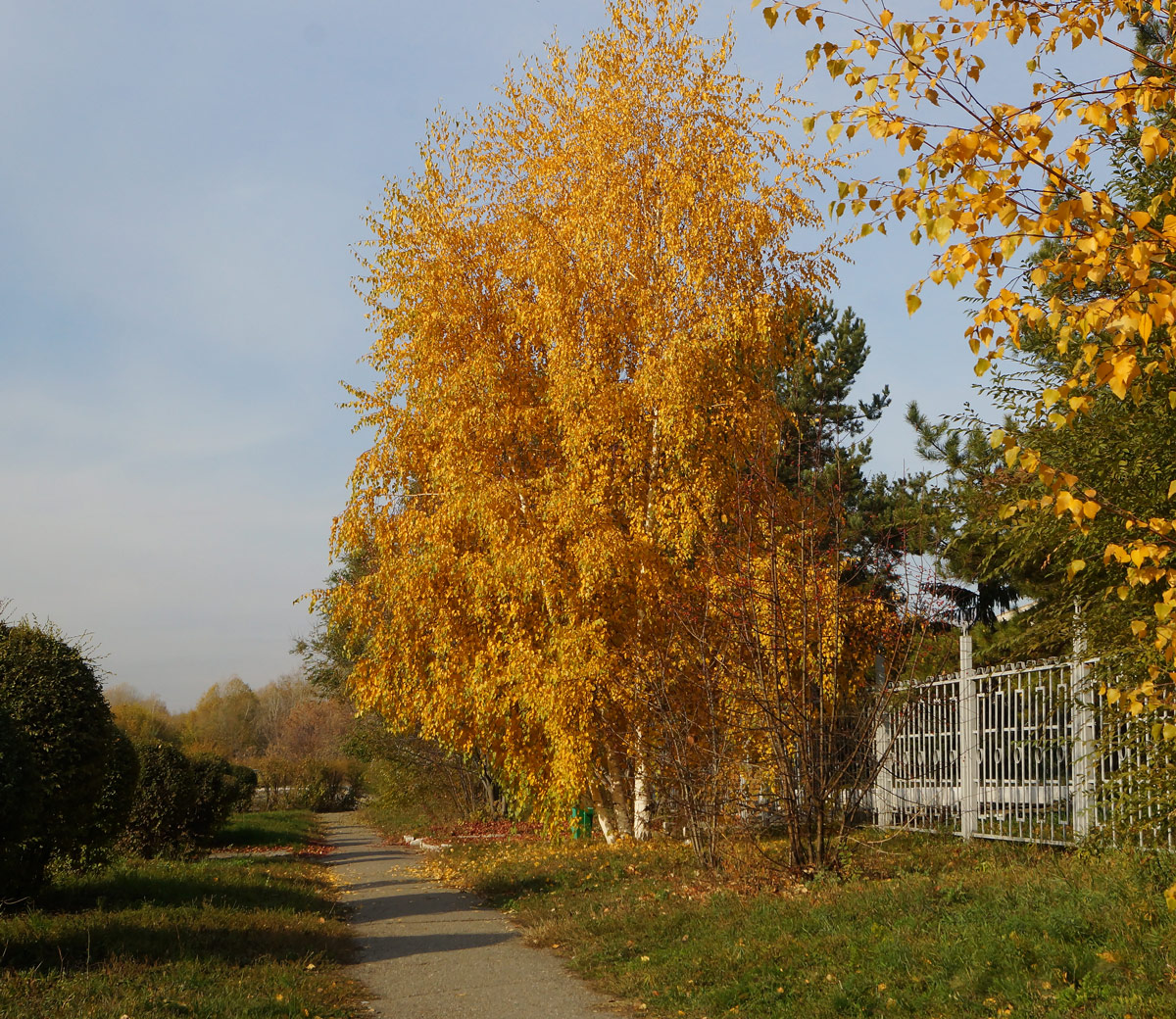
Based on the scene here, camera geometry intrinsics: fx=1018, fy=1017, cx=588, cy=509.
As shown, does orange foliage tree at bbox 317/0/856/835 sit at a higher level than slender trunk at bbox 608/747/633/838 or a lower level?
higher

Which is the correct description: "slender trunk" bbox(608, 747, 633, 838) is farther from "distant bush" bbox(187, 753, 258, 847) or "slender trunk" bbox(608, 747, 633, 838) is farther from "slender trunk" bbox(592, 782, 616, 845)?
"distant bush" bbox(187, 753, 258, 847)

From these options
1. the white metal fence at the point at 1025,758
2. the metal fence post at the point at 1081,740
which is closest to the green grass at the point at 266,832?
the white metal fence at the point at 1025,758

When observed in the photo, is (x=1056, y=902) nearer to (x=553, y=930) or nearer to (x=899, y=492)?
(x=553, y=930)

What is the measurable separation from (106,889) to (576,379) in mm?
7611

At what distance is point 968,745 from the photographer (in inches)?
414

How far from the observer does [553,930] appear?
8.59 metres

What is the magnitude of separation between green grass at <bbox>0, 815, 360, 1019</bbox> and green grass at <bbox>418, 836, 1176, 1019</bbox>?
1.97 meters

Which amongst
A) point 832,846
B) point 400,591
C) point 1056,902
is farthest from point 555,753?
point 1056,902

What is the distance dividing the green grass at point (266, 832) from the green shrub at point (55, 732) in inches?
423

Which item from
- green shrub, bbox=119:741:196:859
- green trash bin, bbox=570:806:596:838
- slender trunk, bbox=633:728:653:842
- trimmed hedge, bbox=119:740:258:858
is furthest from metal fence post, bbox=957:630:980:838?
green shrub, bbox=119:741:196:859

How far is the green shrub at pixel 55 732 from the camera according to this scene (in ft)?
28.7

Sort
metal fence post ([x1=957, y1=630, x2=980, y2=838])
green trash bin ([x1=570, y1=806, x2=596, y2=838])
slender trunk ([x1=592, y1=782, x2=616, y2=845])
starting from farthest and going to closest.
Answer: green trash bin ([x1=570, y1=806, x2=596, y2=838]) < slender trunk ([x1=592, y1=782, x2=616, y2=845]) < metal fence post ([x1=957, y1=630, x2=980, y2=838])

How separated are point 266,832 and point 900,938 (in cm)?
1890

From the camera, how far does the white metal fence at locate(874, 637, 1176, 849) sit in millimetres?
7441
